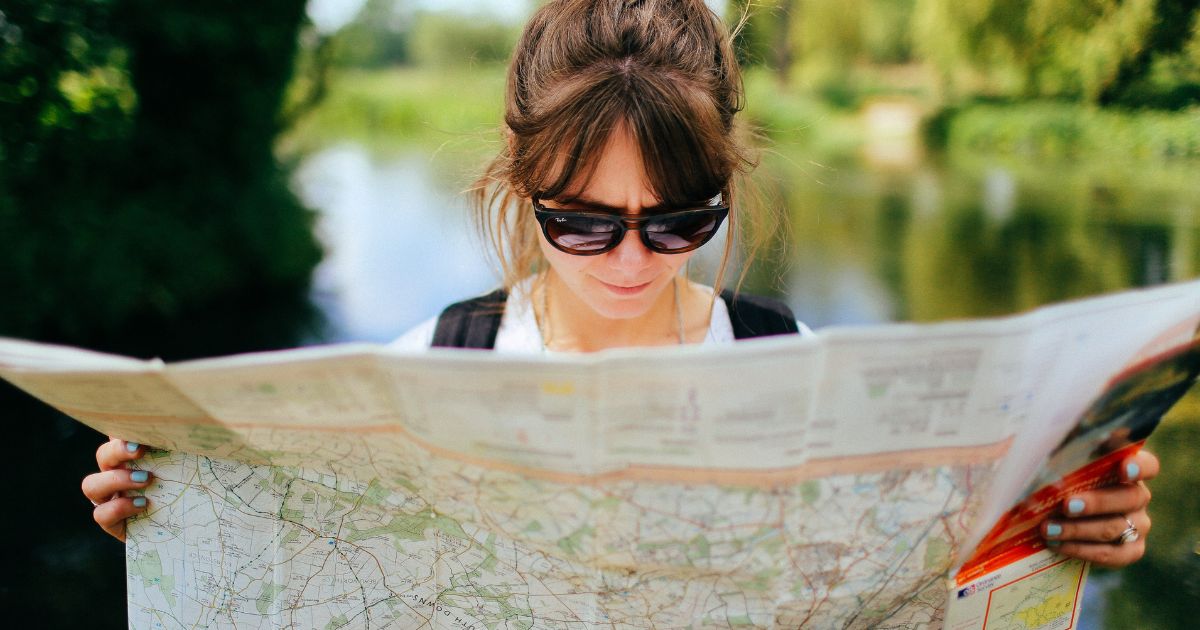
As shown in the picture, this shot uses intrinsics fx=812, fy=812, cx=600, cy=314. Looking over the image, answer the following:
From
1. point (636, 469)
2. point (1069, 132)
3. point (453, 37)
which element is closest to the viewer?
point (636, 469)

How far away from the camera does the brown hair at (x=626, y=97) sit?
103 cm

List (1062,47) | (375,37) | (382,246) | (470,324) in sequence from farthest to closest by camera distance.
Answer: (382,246)
(375,37)
(1062,47)
(470,324)

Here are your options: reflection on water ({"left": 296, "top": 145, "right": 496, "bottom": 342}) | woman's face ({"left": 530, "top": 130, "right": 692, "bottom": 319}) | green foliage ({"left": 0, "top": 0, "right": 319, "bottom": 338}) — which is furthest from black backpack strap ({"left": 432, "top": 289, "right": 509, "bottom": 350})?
reflection on water ({"left": 296, "top": 145, "right": 496, "bottom": 342})

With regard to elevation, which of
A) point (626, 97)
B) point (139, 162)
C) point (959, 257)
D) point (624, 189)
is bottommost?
point (624, 189)

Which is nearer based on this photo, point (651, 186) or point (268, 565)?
point (268, 565)

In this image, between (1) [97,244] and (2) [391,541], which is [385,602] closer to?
(2) [391,541]

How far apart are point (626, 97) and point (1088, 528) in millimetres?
733

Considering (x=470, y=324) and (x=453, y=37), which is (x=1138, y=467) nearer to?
(x=470, y=324)

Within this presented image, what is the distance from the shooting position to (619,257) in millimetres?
1048

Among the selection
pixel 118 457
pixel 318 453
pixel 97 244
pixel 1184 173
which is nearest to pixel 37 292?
pixel 97 244

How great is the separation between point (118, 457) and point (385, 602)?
12.7 inches

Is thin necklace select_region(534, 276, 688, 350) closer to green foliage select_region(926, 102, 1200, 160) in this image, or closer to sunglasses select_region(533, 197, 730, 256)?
sunglasses select_region(533, 197, 730, 256)

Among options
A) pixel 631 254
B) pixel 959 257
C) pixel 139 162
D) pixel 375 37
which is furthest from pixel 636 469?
pixel 375 37

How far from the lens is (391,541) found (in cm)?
86
